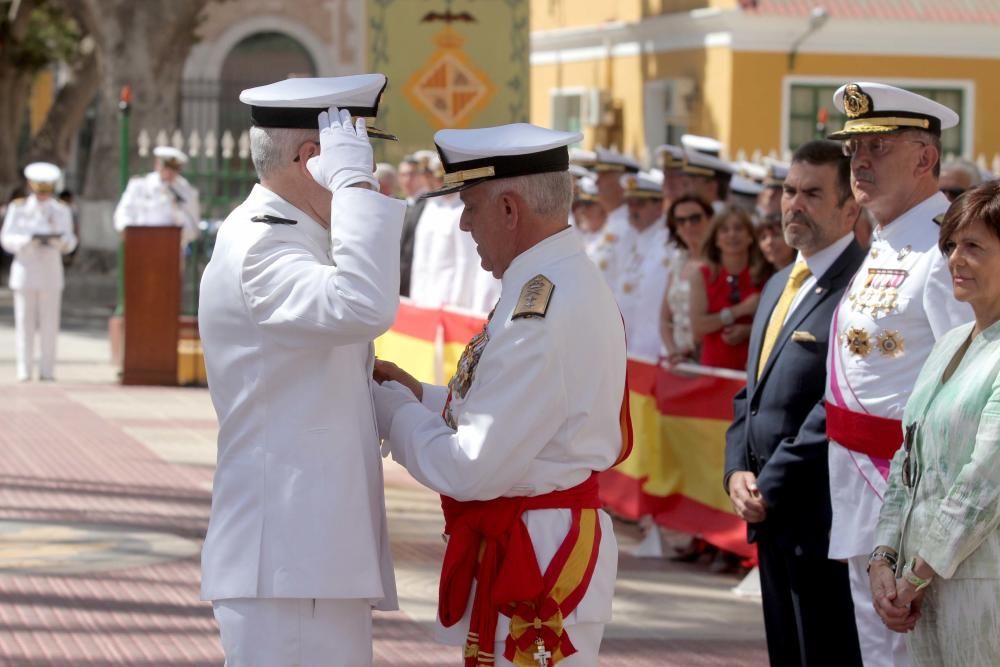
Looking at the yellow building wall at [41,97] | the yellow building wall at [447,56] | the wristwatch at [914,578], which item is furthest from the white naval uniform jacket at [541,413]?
the yellow building wall at [41,97]

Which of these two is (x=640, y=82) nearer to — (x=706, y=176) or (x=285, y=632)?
(x=706, y=176)

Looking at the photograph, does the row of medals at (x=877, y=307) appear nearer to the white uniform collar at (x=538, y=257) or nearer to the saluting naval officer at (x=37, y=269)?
the white uniform collar at (x=538, y=257)

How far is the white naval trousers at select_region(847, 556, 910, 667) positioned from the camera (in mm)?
4652

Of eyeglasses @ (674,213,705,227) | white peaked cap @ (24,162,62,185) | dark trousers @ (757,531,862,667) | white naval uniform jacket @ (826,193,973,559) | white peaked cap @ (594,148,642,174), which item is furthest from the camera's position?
white peaked cap @ (24,162,62,185)

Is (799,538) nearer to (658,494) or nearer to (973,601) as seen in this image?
(973,601)

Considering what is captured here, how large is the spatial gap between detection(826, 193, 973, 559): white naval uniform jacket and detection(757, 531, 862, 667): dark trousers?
311 millimetres

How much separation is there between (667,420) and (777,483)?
363 cm

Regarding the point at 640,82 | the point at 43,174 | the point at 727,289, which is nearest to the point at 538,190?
the point at 727,289

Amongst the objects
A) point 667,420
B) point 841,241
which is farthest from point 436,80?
point 841,241

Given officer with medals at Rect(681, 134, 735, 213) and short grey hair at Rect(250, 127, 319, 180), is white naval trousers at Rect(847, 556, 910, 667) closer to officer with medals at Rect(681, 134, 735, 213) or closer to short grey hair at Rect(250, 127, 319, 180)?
short grey hair at Rect(250, 127, 319, 180)

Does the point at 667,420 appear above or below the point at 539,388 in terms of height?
below

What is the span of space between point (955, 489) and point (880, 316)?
0.92 m

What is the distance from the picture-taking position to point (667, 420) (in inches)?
345

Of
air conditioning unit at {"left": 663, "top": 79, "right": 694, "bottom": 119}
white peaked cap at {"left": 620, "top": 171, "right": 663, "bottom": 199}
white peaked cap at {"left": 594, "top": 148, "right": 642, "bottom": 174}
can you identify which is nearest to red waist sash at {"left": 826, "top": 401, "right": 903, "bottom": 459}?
white peaked cap at {"left": 620, "top": 171, "right": 663, "bottom": 199}
